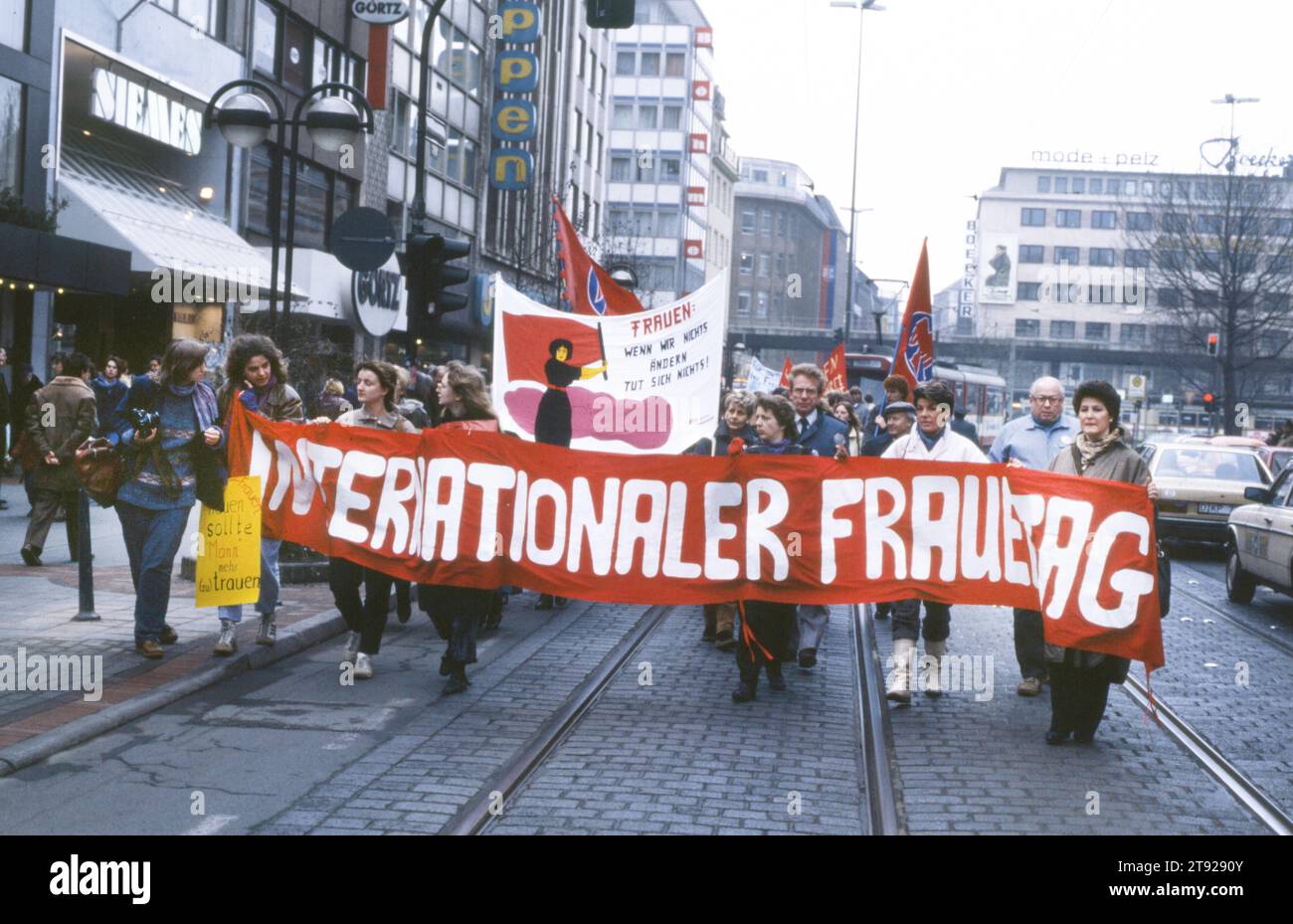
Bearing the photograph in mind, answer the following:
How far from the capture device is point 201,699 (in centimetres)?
804

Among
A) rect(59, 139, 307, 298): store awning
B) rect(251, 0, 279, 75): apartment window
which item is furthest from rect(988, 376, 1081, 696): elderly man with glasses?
rect(251, 0, 279, 75): apartment window

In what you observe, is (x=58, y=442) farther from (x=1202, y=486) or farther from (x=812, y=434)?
(x=1202, y=486)

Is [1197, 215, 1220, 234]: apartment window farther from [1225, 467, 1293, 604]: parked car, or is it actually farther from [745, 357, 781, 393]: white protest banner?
[1225, 467, 1293, 604]: parked car

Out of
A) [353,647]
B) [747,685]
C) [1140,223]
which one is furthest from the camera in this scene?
[1140,223]

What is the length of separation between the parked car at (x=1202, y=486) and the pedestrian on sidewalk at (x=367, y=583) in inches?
498

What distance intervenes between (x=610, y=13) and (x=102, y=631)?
281 inches

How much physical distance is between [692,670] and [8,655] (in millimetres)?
4099

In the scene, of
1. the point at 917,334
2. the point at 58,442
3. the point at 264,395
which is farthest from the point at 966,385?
the point at 264,395

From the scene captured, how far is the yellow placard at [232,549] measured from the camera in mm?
8734

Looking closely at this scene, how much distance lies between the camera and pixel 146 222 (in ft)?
71.6

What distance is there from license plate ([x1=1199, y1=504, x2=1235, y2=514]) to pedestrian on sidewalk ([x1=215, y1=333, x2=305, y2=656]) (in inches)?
546

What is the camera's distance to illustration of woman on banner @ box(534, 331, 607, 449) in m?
10.8

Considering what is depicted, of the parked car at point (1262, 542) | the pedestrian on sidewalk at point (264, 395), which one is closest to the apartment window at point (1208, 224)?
the parked car at point (1262, 542)
